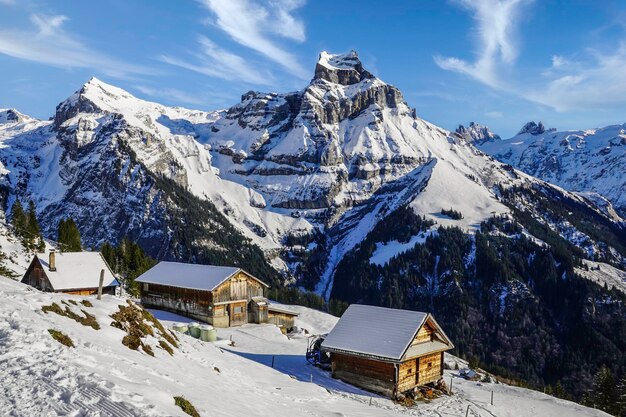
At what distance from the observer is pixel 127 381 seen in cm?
1578

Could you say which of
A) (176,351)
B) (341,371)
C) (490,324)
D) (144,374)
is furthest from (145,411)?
(490,324)

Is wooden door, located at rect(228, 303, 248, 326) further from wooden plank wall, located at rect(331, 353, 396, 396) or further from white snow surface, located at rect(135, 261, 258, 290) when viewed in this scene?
wooden plank wall, located at rect(331, 353, 396, 396)

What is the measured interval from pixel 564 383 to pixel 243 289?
122801 mm

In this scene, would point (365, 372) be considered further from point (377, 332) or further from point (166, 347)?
point (166, 347)

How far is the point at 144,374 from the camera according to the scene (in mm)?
18109

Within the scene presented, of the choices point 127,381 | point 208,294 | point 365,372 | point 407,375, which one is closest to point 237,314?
point 208,294

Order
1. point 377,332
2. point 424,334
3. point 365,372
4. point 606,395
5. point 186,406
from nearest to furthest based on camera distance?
point 186,406 → point 365,372 → point 377,332 → point 424,334 → point 606,395

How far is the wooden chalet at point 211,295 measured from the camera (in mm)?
64375

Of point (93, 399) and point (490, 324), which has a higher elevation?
point (93, 399)

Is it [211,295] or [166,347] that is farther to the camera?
[211,295]

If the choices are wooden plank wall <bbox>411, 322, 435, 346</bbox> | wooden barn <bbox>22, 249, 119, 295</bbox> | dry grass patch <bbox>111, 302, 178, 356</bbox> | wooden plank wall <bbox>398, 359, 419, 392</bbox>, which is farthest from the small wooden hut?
dry grass patch <bbox>111, 302, 178, 356</bbox>

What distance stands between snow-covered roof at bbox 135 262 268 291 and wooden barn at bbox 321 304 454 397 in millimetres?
24564

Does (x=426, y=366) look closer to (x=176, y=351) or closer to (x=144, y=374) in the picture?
→ (x=176, y=351)

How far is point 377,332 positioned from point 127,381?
30.3 meters
